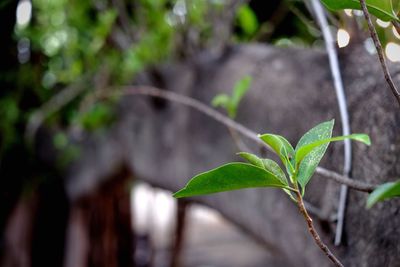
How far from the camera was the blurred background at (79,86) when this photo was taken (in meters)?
1.28

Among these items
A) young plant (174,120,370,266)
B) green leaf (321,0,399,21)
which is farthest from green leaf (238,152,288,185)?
green leaf (321,0,399,21)

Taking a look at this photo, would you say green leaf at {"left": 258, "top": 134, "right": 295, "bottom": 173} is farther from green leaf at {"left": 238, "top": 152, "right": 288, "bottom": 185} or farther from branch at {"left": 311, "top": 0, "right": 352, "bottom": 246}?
branch at {"left": 311, "top": 0, "right": 352, "bottom": 246}

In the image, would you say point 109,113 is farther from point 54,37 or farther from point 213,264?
point 213,264

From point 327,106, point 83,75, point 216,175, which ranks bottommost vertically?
point 216,175

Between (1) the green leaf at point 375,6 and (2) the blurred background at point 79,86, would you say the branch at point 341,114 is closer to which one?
(1) the green leaf at point 375,6

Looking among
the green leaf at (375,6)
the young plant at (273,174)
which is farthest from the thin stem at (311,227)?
the green leaf at (375,6)

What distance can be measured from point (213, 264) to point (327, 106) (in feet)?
10.9

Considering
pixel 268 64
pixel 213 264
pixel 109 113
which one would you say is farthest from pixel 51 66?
pixel 213 264

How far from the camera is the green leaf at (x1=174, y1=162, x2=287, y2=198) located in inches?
12.5

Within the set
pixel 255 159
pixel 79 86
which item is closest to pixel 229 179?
pixel 255 159

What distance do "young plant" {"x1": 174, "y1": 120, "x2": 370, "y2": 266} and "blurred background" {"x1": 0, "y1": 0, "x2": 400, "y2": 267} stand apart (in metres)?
0.75

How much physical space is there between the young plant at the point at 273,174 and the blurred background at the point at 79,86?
747mm

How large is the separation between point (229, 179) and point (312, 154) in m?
0.06

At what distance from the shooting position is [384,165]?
18.7 inches
